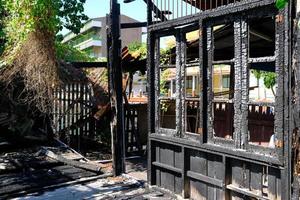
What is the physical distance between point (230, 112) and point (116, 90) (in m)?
2.70

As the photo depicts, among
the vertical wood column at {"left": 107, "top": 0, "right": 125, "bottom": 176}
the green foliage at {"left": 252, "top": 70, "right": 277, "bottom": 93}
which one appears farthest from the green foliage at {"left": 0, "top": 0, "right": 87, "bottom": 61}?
the green foliage at {"left": 252, "top": 70, "right": 277, "bottom": 93}

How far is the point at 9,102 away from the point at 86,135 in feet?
8.87

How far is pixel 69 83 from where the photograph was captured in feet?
37.8

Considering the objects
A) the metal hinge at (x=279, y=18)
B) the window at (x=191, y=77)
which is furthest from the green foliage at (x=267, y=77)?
the metal hinge at (x=279, y=18)

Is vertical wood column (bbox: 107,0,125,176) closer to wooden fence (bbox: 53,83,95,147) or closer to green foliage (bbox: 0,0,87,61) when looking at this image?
green foliage (bbox: 0,0,87,61)

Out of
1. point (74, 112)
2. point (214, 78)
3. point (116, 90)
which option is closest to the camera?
point (116, 90)

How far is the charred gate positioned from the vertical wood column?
5.28 feet

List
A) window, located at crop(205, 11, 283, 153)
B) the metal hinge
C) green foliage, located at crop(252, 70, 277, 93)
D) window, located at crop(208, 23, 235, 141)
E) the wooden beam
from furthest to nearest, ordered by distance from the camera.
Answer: green foliage, located at crop(252, 70, 277, 93), the wooden beam, window, located at crop(208, 23, 235, 141), window, located at crop(205, 11, 283, 153), the metal hinge

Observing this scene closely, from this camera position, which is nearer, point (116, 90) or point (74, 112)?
point (116, 90)

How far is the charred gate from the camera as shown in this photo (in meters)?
4.74

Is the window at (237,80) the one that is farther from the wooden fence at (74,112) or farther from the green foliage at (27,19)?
the wooden fence at (74,112)

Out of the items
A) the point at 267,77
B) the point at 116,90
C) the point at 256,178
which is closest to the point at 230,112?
the point at 116,90

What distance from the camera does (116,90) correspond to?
8.84 metres

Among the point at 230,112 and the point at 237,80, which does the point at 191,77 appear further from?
the point at 237,80
